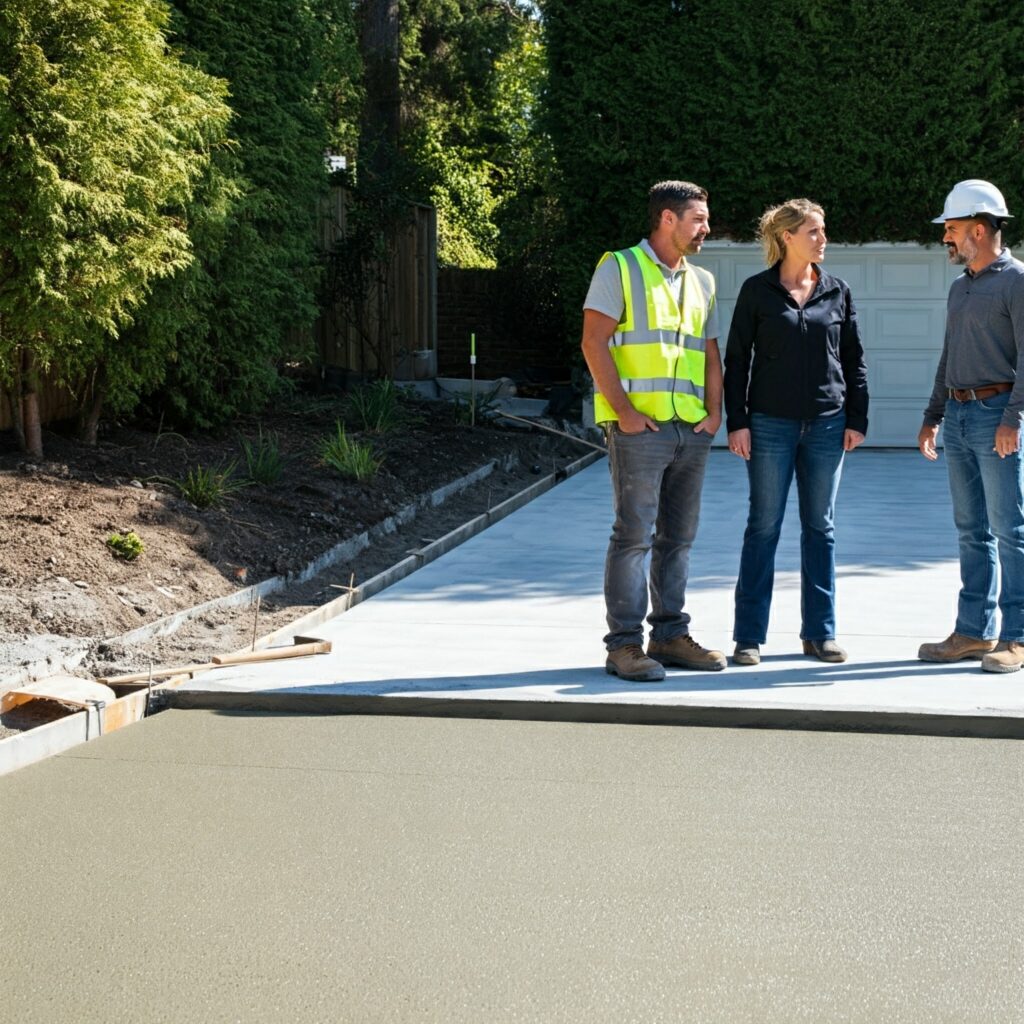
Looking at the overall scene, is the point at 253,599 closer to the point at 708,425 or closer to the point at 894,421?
the point at 708,425

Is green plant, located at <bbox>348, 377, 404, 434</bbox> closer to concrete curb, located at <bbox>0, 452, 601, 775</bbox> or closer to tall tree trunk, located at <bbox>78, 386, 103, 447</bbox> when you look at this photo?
concrete curb, located at <bbox>0, 452, 601, 775</bbox>

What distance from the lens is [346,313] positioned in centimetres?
1867

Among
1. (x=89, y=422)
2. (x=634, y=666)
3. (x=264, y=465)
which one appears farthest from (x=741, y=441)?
(x=89, y=422)

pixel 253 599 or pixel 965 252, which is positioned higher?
pixel 965 252

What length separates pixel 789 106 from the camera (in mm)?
17391

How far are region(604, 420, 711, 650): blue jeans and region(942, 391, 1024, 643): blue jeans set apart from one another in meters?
1.17

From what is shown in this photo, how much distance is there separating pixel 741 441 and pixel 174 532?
12.7 ft

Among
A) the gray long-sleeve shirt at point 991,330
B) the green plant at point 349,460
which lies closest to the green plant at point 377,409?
the green plant at point 349,460

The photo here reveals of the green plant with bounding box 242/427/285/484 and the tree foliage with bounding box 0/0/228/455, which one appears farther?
the green plant with bounding box 242/427/285/484

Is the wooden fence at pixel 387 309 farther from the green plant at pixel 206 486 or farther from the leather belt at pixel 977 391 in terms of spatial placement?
the leather belt at pixel 977 391

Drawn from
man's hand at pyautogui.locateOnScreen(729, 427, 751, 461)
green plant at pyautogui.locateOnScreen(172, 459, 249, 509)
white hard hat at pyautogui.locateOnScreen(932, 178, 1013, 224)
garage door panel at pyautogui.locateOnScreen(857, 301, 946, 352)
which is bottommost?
green plant at pyautogui.locateOnScreen(172, 459, 249, 509)

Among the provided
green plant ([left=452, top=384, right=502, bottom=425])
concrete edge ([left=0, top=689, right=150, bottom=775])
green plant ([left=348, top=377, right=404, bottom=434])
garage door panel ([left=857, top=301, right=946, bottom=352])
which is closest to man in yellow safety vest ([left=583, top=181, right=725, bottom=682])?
concrete edge ([left=0, top=689, right=150, bottom=775])

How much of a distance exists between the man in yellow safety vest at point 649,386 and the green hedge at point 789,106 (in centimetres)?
1101

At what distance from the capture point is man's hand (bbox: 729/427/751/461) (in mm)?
6969
